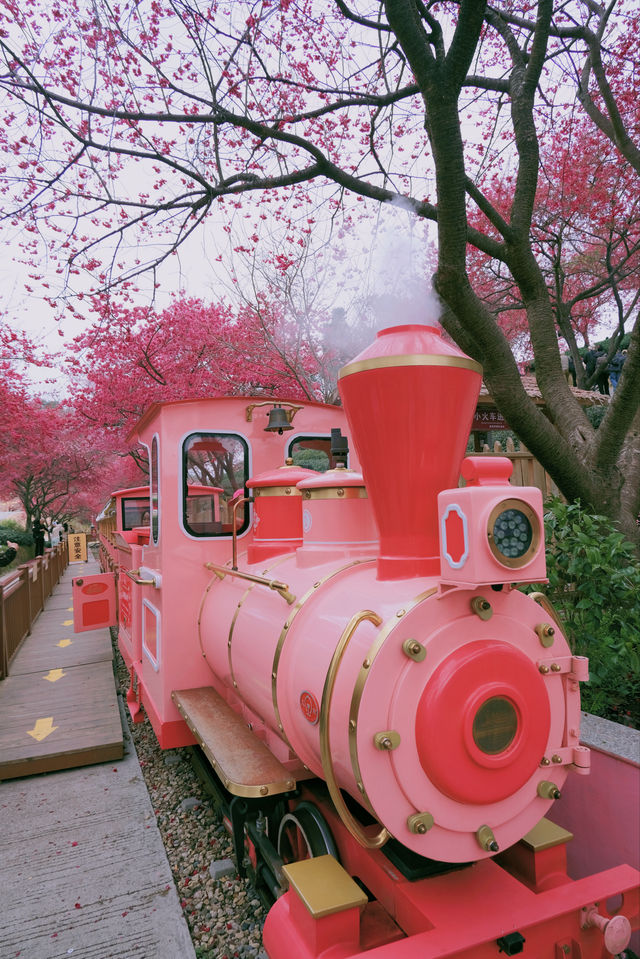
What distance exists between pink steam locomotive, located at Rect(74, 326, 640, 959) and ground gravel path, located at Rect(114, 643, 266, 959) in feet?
0.69

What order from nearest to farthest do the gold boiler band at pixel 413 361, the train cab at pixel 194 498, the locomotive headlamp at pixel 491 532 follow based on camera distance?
1. the locomotive headlamp at pixel 491 532
2. the gold boiler band at pixel 413 361
3. the train cab at pixel 194 498

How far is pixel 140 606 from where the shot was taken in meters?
5.11

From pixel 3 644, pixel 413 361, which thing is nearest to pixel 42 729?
pixel 3 644

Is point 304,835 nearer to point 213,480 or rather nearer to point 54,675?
Result: point 213,480

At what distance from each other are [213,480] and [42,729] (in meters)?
2.88

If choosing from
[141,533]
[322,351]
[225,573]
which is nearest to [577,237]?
[322,351]

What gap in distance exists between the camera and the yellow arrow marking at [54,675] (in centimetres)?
677

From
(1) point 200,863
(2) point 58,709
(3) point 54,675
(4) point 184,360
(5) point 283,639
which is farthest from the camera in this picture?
(4) point 184,360

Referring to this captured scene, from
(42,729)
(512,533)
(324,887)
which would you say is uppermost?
(512,533)

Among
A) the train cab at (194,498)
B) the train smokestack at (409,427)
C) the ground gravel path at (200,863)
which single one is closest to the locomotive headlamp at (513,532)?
the train smokestack at (409,427)

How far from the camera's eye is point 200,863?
10.7 feet

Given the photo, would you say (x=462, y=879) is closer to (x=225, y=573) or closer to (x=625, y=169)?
(x=225, y=573)

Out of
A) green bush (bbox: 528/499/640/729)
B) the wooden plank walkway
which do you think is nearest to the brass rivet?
green bush (bbox: 528/499/640/729)

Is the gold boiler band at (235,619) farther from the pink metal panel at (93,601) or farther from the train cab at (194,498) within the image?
the pink metal panel at (93,601)
